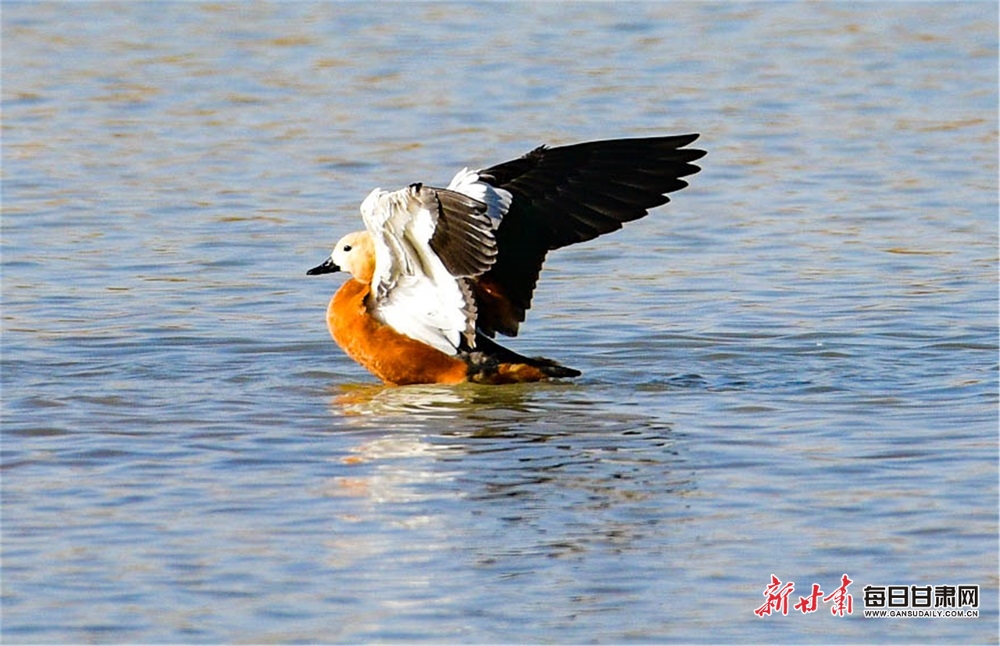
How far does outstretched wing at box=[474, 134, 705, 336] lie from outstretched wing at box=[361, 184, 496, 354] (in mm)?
265

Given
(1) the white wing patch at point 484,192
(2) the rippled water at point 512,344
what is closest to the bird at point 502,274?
(1) the white wing patch at point 484,192

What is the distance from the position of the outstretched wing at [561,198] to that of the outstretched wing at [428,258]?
0.27 meters

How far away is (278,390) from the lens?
29.1 feet

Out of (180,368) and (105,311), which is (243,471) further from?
(105,311)

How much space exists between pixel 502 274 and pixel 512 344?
3.43 ft

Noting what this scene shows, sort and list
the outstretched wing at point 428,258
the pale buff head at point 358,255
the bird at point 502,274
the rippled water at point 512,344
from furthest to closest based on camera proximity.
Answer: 1. the pale buff head at point 358,255
2. the bird at point 502,274
3. the outstretched wing at point 428,258
4. the rippled water at point 512,344

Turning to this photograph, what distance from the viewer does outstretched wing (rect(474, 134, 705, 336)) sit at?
352 inches

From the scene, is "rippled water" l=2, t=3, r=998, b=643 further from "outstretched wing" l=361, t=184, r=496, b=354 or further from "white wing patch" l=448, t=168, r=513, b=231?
"white wing patch" l=448, t=168, r=513, b=231

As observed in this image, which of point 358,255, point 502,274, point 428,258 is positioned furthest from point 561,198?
point 358,255

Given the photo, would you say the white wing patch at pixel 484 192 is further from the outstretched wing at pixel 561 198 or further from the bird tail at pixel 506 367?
the bird tail at pixel 506 367

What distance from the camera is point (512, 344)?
10094mm

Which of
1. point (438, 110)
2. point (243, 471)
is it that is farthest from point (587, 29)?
point (243, 471)

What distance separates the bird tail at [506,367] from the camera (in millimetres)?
8805

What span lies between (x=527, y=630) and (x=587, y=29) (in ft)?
47.8
